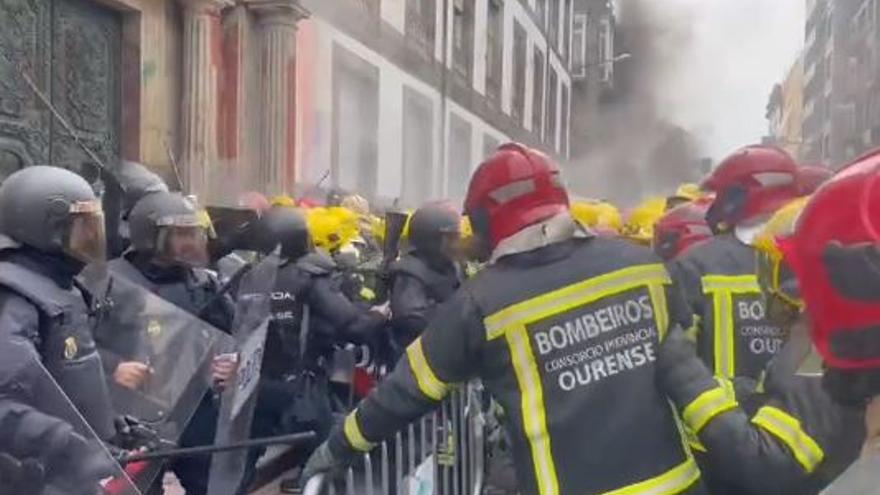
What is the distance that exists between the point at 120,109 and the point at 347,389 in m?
5.43

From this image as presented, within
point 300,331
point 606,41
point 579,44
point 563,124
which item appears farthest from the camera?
point 606,41

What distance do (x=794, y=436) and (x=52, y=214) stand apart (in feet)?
7.16

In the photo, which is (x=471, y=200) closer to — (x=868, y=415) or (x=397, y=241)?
(x=868, y=415)

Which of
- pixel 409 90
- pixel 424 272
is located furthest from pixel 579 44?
pixel 424 272

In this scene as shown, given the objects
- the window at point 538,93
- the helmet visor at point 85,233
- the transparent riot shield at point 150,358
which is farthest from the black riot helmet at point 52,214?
the window at point 538,93

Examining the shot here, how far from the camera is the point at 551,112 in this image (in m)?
38.9

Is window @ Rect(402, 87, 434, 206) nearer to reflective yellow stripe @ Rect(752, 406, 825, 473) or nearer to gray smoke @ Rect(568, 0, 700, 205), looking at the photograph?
gray smoke @ Rect(568, 0, 700, 205)

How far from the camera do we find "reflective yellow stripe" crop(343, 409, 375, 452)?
9.18 ft

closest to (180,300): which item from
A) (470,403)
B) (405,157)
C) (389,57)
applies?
(470,403)

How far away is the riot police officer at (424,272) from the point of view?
573cm

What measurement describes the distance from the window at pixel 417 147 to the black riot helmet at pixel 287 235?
13.8m

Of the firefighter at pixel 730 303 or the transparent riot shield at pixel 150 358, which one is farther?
the transparent riot shield at pixel 150 358

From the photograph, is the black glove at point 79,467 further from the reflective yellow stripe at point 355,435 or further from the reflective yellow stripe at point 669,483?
the reflective yellow stripe at point 669,483

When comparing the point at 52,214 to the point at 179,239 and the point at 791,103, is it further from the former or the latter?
the point at 791,103
